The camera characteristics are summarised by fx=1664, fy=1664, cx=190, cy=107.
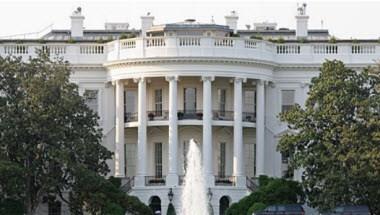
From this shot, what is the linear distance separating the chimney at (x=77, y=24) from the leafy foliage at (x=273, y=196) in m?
18.1

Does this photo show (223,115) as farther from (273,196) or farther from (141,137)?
(273,196)

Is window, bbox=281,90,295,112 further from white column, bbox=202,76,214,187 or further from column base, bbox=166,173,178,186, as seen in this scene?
column base, bbox=166,173,178,186

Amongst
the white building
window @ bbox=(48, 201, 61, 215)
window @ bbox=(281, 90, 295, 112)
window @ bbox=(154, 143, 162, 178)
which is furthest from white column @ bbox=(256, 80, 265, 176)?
window @ bbox=(48, 201, 61, 215)

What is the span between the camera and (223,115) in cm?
9450

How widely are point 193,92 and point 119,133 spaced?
193 inches

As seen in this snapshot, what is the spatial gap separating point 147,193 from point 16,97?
35.9 ft

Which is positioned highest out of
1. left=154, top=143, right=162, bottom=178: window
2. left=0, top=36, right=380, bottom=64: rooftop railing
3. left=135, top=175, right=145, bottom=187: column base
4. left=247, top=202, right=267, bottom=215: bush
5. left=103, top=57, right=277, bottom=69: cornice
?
left=0, top=36, right=380, bottom=64: rooftop railing

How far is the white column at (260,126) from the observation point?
307 ft

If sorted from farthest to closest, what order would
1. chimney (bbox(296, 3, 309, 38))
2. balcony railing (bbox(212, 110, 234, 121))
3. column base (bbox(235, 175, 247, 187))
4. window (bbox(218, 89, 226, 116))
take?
chimney (bbox(296, 3, 309, 38)) → window (bbox(218, 89, 226, 116)) → balcony railing (bbox(212, 110, 234, 121)) → column base (bbox(235, 175, 247, 187))

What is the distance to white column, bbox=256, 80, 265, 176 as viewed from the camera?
93.6m

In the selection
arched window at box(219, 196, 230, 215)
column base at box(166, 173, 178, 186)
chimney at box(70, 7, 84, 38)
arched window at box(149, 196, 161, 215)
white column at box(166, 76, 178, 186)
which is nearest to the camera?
column base at box(166, 173, 178, 186)

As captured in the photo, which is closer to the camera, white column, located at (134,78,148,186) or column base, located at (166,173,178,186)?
column base, located at (166,173,178,186)

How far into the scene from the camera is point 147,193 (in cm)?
9175

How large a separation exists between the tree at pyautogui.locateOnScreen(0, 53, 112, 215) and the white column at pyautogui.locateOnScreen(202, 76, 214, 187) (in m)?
8.03
